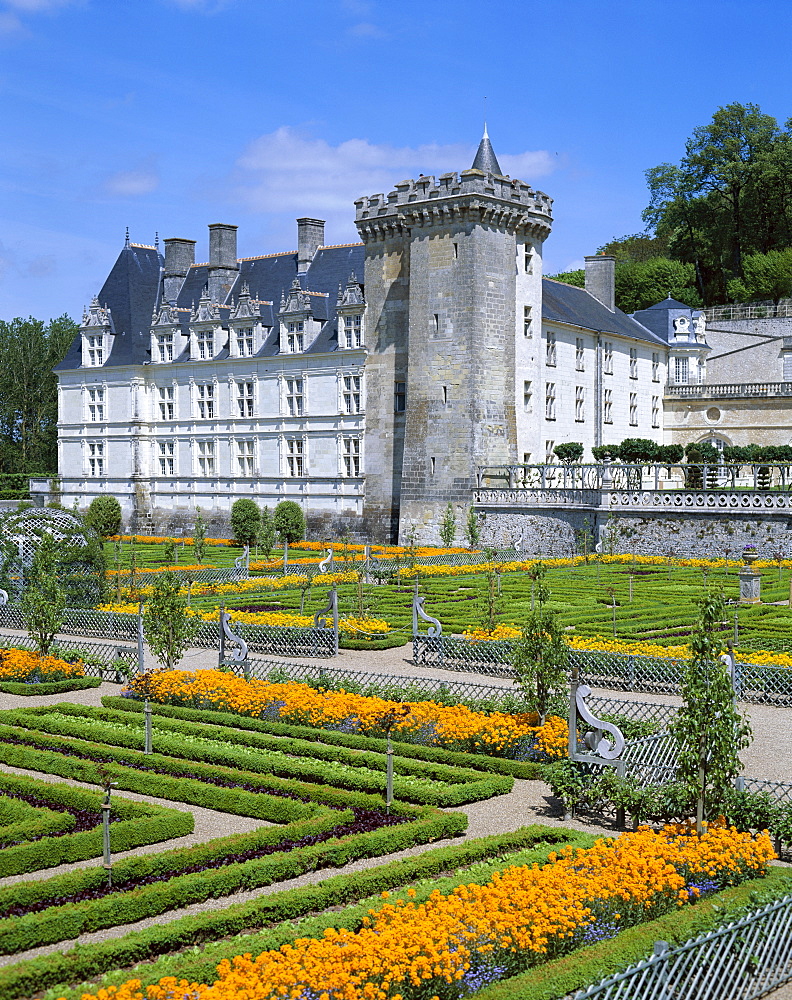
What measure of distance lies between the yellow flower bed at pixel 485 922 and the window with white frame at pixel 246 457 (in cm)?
3866

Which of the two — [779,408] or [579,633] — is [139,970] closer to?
[579,633]

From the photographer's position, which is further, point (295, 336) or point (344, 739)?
point (295, 336)

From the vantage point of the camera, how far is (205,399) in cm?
4950

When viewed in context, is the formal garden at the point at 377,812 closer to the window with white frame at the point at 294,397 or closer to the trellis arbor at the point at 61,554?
the trellis arbor at the point at 61,554

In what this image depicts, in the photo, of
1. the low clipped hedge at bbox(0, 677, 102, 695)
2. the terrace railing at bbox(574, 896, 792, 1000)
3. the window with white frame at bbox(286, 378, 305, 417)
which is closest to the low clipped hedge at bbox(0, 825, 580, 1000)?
the terrace railing at bbox(574, 896, 792, 1000)

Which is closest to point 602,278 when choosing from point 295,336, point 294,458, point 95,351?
point 295,336

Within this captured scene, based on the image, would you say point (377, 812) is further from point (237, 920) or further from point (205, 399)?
point (205, 399)

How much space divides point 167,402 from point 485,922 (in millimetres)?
45030

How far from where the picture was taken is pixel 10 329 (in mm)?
75438

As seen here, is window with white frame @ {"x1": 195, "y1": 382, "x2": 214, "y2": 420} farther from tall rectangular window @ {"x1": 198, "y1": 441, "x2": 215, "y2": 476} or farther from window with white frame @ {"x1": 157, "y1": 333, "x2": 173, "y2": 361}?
window with white frame @ {"x1": 157, "y1": 333, "x2": 173, "y2": 361}

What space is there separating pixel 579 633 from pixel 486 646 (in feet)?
9.77

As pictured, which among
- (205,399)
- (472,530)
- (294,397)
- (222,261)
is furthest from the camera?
(222,261)

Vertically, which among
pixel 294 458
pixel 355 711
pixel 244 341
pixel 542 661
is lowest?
pixel 355 711

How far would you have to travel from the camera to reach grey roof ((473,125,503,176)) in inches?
1654
